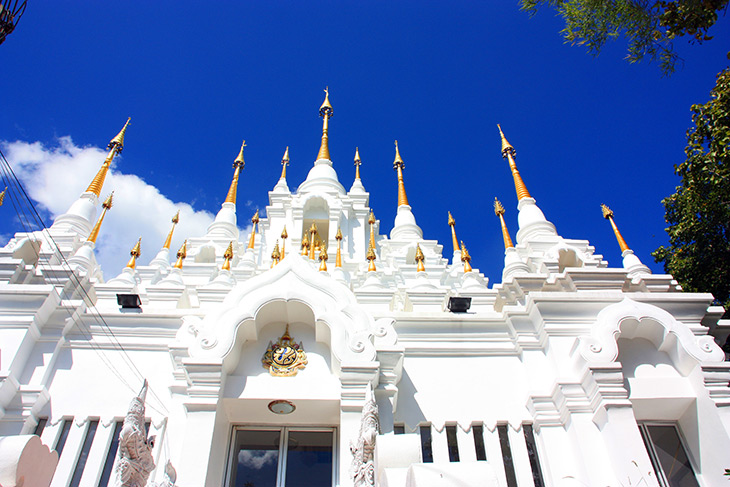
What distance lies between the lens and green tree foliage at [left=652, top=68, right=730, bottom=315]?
13.8 metres

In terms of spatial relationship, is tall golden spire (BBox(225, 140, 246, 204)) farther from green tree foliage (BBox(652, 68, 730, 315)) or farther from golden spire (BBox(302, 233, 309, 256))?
green tree foliage (BBox(652, 68, 730, 315))

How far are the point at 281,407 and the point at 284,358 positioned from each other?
691 millimetres

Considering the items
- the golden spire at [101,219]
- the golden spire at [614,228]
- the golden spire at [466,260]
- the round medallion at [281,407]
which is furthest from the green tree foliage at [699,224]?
the golden spire at [101,219]

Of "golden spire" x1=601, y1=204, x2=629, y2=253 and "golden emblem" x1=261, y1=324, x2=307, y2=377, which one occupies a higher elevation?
"golden spire" x1=601, y1=204, x2=629, y2=253

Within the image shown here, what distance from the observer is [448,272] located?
63.2ft

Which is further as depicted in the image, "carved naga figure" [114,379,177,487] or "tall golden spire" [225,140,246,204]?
"tall golden spire" [225,140,246,204]

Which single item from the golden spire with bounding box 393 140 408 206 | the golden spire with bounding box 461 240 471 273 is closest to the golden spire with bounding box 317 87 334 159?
the golden spire with bounding box 393 140 408 206

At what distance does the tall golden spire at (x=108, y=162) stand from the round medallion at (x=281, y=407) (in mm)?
14734

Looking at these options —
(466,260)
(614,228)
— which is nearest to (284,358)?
(466,260)

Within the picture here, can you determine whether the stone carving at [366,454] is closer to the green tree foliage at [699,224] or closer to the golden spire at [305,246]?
the golden spire at [305,246]

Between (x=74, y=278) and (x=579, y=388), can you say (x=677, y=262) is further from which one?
(x=74, y=278)

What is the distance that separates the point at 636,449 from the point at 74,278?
32.0ft

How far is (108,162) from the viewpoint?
20219 millimetres

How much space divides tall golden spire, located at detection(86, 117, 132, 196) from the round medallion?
48.3 feet
